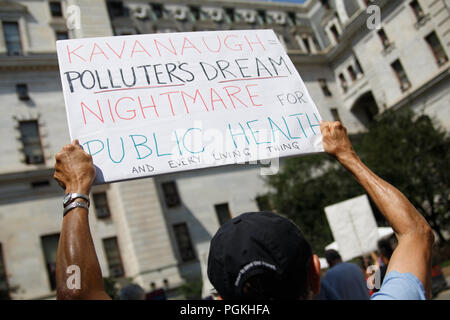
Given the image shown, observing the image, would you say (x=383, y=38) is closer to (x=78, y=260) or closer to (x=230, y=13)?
(x=230, y=13)

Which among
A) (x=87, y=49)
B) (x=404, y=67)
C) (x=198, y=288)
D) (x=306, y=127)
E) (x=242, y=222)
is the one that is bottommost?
(x=198, y=288)

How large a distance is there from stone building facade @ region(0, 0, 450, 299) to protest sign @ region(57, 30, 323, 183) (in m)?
19.1

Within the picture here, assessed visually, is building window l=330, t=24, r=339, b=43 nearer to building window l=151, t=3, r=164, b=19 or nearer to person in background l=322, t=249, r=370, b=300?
building window l=151, t=3, r=164, b=19

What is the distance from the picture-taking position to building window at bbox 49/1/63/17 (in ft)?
84.6

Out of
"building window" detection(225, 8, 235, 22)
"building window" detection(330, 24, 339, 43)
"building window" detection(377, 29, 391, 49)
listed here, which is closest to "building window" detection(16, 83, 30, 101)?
"building window" detection(225, 8, 235, 22)

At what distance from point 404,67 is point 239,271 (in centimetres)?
3138

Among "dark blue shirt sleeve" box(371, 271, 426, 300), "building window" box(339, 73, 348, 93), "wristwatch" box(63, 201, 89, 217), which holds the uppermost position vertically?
"building window" box(339, 73, 348, 93)

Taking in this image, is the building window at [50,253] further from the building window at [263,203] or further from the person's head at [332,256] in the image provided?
the person's head at [332,256]

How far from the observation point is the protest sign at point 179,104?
2.59 meters

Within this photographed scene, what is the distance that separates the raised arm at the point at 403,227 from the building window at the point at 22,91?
24.4m

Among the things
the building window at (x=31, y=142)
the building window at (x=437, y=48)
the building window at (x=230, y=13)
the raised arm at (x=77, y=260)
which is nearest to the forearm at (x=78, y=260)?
the raised arm at (x=77, y=260)
